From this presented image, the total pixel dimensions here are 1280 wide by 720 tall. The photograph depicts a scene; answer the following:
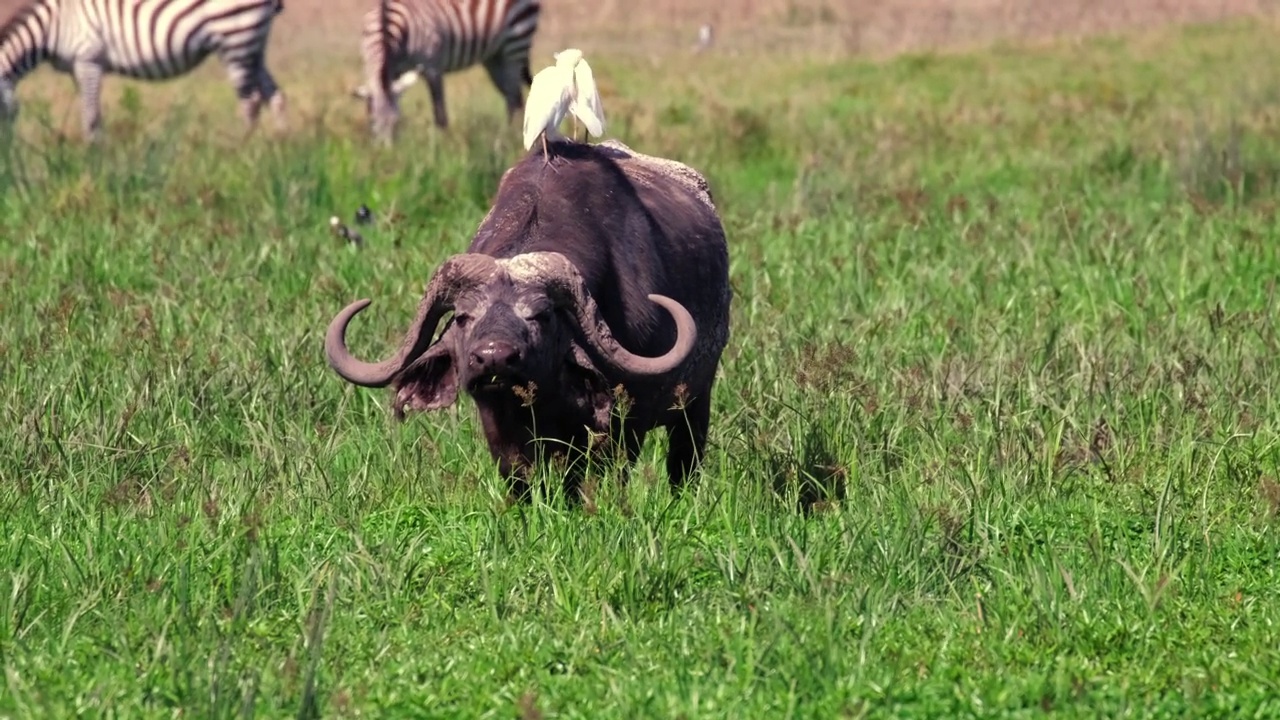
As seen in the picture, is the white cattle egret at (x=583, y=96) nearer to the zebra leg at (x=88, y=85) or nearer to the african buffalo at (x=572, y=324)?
the african buffalo at (x=572, y=324)

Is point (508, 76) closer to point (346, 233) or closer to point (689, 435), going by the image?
point (346, 233)

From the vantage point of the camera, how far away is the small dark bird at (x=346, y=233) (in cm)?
1019

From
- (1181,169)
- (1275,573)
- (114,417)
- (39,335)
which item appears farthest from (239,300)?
(1181,169)

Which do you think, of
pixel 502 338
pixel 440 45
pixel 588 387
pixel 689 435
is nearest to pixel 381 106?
pixel 440 45

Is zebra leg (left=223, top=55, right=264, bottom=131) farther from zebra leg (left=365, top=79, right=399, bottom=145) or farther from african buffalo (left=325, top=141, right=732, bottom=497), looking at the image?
african buffalo (left=325, top=141, right=732, bottom=497)

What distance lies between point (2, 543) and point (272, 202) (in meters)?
5.90

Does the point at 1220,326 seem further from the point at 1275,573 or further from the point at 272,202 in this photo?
the point at 272,202

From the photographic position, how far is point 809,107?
1694cm

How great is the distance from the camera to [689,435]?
21.4 ft

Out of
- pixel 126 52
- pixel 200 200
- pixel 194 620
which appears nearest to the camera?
pixel 194 620

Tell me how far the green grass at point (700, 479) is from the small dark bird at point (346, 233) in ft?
0.34

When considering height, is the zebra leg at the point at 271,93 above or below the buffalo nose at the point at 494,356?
below

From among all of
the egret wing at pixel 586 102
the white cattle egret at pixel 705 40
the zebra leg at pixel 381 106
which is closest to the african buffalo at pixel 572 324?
the egret wing at pixel 586 102

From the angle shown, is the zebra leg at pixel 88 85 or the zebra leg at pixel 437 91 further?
the zebra leg at pixel 437 91
